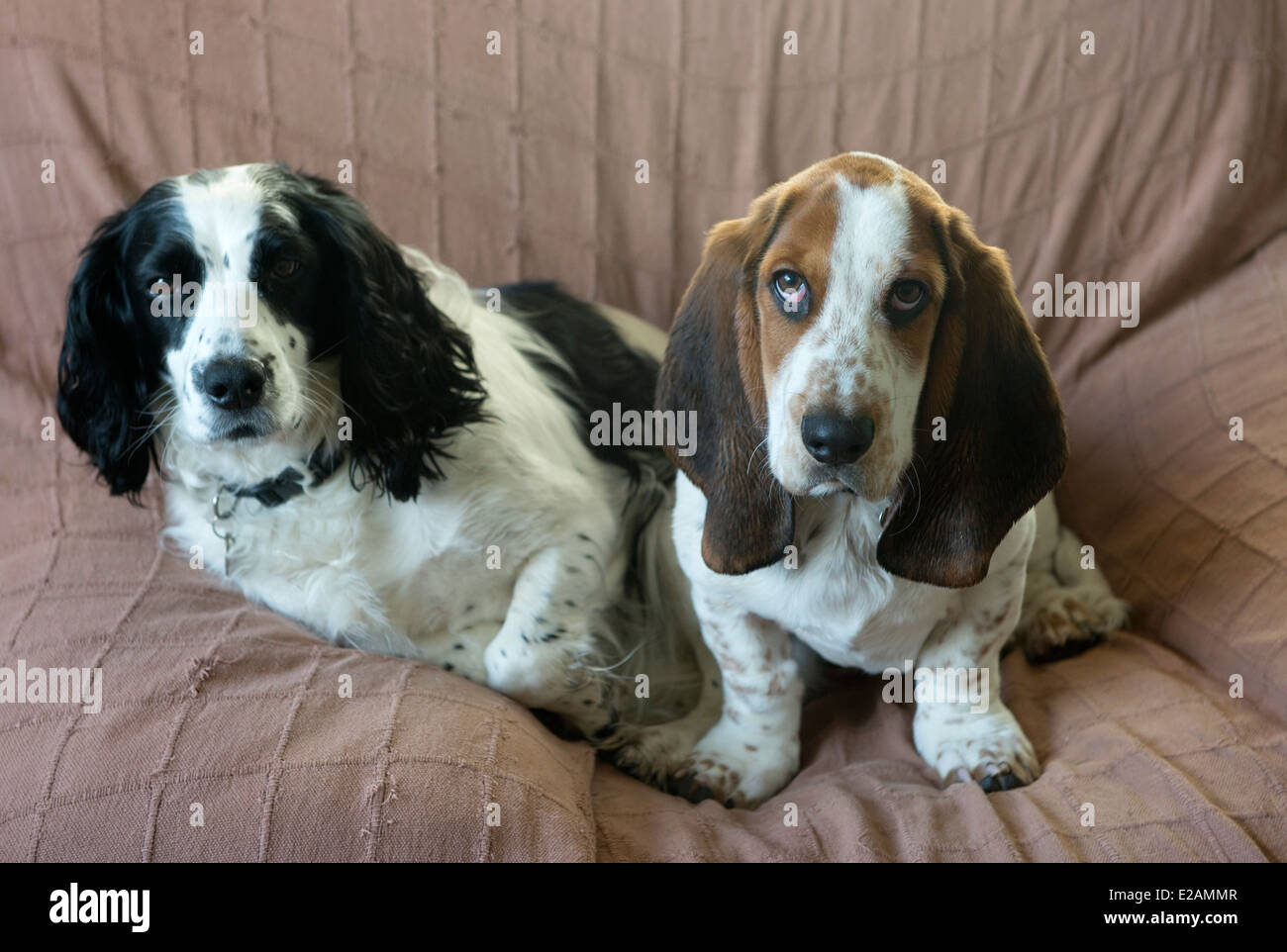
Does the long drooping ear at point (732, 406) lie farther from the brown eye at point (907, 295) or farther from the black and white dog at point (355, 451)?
the black and white dog at point (355, 451)

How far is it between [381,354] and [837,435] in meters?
0.84

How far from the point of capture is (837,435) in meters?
1.41

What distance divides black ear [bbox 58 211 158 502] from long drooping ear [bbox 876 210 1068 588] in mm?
1249

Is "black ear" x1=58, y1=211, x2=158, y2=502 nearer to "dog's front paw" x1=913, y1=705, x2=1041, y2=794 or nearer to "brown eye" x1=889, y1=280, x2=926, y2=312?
"brown eye" x1=889, y1=280, x2=926, y2=312

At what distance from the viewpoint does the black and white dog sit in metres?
1.79

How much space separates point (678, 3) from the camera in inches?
99.0

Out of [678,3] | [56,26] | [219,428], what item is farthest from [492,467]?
[56,26]

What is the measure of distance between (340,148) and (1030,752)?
1816 millimetres

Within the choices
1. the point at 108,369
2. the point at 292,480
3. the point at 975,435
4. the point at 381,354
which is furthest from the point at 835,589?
the point at 108,369

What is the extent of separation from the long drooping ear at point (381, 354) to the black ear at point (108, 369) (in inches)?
12.6

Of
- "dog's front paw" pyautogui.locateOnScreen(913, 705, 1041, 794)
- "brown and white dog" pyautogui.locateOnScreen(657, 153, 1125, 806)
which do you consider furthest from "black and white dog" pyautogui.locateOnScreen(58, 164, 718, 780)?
"dog's front paw" pyautogui.locateOnScreen(913, 705, 1041, 794)

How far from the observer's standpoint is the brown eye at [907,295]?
4.83 feet

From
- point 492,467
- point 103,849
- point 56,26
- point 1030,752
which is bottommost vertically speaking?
point 1030,752

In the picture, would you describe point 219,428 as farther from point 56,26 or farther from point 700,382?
point 56,26
